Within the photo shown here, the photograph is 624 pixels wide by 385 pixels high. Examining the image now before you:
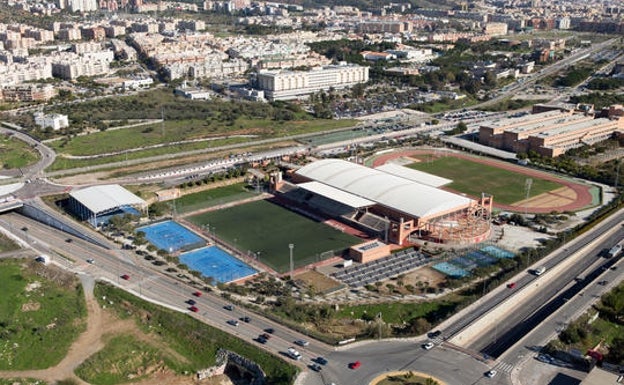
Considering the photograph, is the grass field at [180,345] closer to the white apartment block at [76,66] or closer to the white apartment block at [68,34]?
the white apartment block at [76,66]

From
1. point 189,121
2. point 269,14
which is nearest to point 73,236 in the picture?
point 189,121

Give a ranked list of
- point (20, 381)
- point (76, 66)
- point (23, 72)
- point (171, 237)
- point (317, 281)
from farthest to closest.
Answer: point (76, 66), point (23, 72), point (171, 237), point (317, 281), point (20, 381)

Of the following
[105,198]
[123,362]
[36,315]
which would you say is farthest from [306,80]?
[123,362]

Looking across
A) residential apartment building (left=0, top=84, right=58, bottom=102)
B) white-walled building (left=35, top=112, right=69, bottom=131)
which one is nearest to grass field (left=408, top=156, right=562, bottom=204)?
white-walled building (left=35, top=112, right=69, bottom=131)

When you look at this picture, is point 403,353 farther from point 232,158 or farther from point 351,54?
point 351,54

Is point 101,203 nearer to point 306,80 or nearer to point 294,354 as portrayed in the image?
point 294,354

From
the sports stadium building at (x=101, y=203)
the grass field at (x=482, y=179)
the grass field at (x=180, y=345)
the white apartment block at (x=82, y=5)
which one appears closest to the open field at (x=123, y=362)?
the grass field at (x=180, y=345)

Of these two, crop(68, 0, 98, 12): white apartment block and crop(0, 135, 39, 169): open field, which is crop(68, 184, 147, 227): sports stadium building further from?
crop(68, 0, 98, 12): white apartment block
